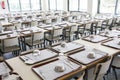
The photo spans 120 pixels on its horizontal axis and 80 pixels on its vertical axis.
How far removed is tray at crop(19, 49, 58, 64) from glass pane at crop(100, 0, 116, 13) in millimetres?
6197

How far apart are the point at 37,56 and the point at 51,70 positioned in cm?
49

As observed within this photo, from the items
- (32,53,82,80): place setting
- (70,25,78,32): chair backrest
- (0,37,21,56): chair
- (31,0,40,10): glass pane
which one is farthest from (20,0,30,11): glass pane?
(32,53,82,80): place setting

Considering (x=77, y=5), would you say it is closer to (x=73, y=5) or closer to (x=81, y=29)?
(x=73, y=5)

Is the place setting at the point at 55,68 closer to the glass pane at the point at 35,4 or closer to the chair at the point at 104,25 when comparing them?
the chair at the point at 104,25

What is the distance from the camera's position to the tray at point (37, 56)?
78.1 inches

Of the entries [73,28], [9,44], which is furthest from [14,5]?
[9,44]

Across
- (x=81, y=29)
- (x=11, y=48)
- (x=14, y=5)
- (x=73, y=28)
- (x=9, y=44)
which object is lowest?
(x=11, y=48)

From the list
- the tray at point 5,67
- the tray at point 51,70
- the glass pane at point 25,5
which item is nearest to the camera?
the tray at point 51,70

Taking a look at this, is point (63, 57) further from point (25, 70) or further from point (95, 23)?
point (95, 23)

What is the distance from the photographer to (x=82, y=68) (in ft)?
5.82

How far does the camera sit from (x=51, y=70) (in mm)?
1703

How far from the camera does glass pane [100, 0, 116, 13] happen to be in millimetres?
7314

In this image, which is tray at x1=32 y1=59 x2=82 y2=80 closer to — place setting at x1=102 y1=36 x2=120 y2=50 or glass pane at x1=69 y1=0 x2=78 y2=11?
place setting at x1=102 y1=36 x2=120 y2=50

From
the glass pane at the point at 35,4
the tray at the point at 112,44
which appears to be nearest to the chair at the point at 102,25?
the tray at the point at 112,44
